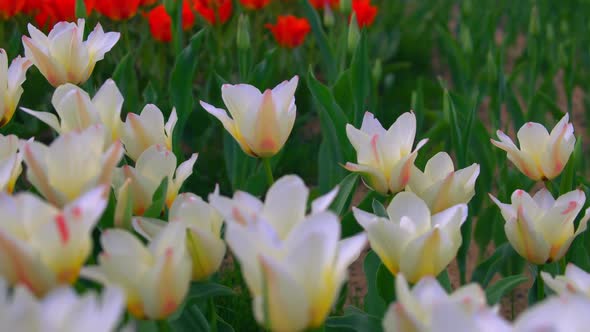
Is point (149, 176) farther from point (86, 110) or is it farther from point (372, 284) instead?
point (372, 284)

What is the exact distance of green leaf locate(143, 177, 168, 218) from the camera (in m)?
0.96

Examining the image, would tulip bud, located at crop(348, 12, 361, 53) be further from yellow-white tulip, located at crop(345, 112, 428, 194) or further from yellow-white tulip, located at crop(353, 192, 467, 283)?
yellow-white tulip, located at crop(353, 192, 467, 283)

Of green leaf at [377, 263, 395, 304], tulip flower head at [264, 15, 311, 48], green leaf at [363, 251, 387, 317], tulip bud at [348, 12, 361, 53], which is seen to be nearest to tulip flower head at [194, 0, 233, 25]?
tulip flower head at [264, 15, 311, 48]

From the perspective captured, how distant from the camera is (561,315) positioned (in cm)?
61

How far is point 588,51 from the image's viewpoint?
2.91 meters

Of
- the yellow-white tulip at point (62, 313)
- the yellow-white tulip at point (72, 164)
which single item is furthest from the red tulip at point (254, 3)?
the yellow-white tulip at point (62, 313)

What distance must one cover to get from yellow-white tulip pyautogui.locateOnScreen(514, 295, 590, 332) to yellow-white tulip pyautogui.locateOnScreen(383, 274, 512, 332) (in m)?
0.02

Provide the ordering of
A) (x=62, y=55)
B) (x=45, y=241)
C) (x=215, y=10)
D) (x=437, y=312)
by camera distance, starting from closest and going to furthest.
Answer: (x=437, y=312) < (x=45, y=241) < (x=62, y=55) < (x=215, y=10)

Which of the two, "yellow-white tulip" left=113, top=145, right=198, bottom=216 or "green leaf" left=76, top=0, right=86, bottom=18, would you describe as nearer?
"yellow-white tulip" left=113, top=145, right=198, bottom=216

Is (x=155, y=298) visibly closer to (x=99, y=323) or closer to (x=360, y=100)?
(x=99, y=323)

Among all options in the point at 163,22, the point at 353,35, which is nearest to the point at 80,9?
the point at 163,22

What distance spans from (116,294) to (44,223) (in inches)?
6.3

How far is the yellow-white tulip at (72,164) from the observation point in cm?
82

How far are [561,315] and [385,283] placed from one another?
438 mm
